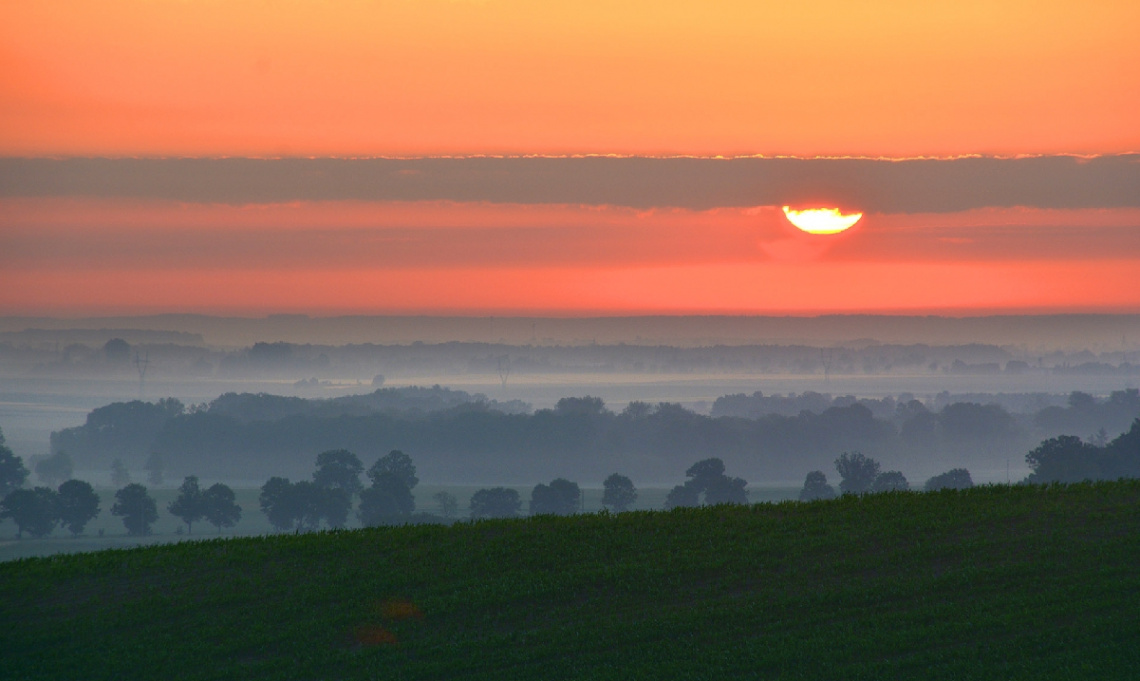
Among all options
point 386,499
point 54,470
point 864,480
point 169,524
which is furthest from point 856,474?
point 54,470

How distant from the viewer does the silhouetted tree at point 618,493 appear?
116 m

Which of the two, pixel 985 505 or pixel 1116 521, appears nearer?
pixel 1116 521

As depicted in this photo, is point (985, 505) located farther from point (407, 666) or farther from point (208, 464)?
point (208, 464)

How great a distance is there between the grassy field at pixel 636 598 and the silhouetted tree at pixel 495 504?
80968mm

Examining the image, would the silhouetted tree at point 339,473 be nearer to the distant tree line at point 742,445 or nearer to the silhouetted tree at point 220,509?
the silhouetted tree at point 220,509

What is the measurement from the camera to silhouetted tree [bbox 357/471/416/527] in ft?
347

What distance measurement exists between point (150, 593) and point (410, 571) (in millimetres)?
5626

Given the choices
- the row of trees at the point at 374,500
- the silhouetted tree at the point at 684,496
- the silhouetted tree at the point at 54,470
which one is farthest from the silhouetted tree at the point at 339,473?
the silhouetted tree at the point at 54,470

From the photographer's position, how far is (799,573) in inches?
853

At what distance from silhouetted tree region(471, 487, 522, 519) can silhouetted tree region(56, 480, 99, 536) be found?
3637 cm

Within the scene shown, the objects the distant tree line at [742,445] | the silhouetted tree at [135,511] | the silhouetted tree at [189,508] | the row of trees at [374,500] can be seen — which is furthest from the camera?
the distant tree line at [742,445]

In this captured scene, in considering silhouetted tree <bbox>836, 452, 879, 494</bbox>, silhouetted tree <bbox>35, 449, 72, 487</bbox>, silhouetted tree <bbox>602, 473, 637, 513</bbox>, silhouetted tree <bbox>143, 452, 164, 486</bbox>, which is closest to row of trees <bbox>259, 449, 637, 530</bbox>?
silhouetted tree <bbox>602, 473, 637, 513</bbox>

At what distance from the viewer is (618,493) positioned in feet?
380

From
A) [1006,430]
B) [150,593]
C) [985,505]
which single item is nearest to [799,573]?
[985,505]
